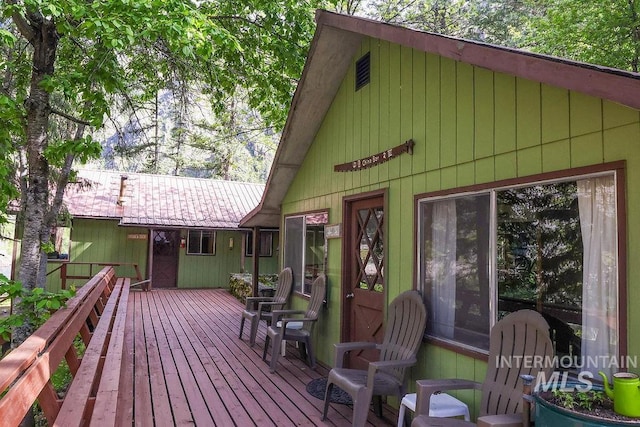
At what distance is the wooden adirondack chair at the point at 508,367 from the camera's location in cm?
256

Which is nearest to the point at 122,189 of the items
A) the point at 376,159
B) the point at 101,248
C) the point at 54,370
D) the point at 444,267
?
the point at 101,248

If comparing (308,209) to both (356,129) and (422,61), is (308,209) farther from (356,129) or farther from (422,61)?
(422,61)

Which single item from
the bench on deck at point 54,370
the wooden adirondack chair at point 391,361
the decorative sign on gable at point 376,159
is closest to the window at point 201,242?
the decorative sign on gable at point 376,159

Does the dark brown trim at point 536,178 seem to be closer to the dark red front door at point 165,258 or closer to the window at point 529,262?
the window at point 529,262

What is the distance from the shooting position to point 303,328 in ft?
19.3

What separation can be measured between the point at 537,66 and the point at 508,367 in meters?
1.77

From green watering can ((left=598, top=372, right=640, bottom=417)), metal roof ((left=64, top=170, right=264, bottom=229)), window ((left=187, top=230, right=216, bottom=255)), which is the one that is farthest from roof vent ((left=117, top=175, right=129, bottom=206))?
green watering can ((left=598, top=372, right=640, bottom=417))

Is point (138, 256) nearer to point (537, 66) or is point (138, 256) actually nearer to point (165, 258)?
point (165, 258)

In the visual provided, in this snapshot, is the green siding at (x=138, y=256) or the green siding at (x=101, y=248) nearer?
the green siding at (x=101, y=248)

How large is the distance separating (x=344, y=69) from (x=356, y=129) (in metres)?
0.88

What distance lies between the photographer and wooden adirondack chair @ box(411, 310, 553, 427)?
2564mm

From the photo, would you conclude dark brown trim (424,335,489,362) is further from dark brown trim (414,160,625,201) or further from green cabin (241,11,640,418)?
dark brown trim (414,160,625,201)

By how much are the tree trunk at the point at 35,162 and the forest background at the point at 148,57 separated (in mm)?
10

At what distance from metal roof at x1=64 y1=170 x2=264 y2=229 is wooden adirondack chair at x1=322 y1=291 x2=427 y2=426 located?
1004cm
